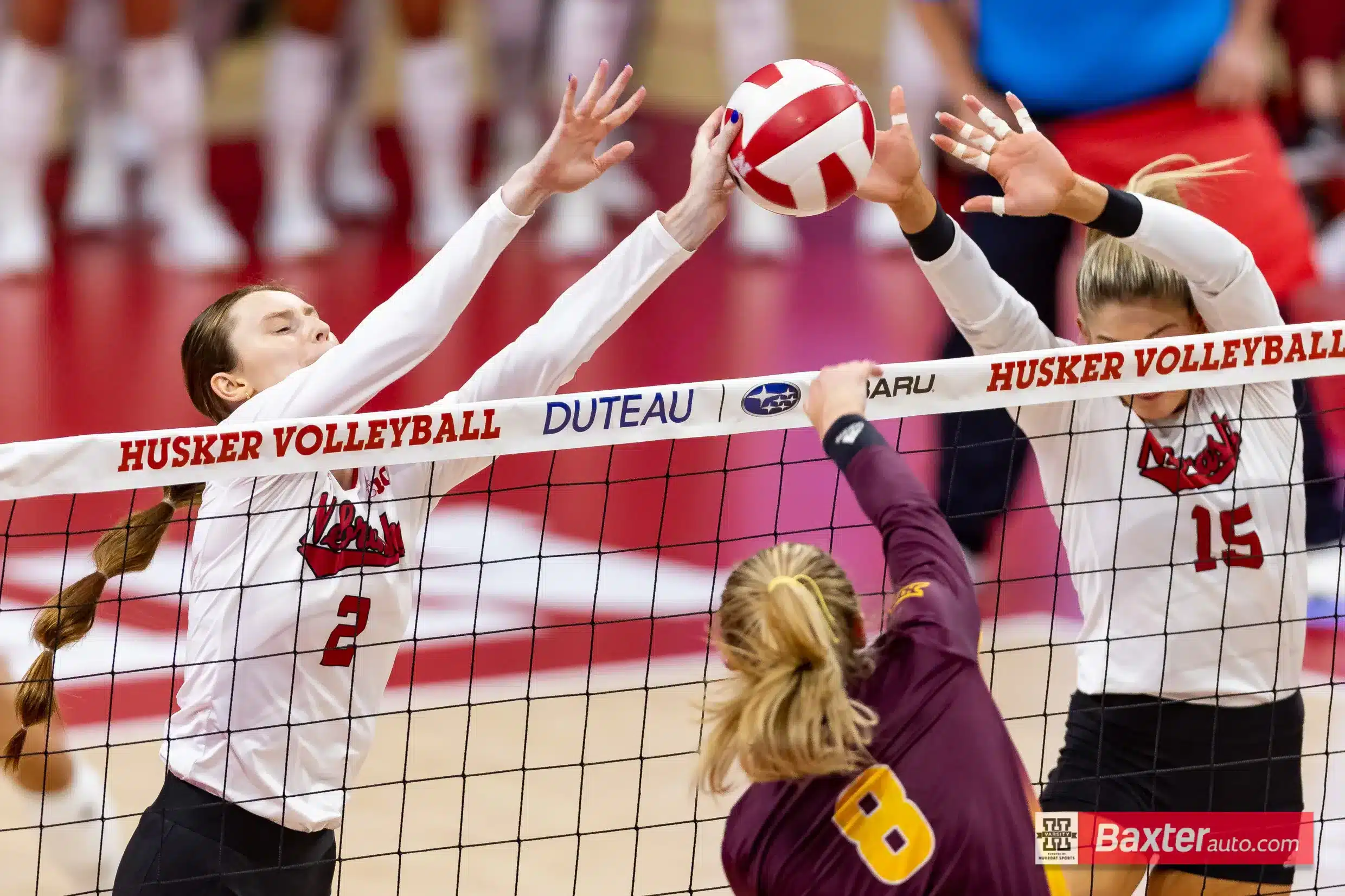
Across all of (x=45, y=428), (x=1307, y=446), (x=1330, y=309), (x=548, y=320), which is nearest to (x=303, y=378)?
(x=548, y=320)

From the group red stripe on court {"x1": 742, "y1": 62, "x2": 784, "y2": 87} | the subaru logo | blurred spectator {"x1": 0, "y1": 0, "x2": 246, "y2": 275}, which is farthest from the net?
blurred spectator {"x1": 0, "y1": 0, "x2": 246, "y2": 275}

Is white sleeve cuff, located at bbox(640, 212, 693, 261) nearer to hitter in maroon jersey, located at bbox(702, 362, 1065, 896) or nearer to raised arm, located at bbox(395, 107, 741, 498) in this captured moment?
raised arm, located at bbox(395, 107, 741, 498)

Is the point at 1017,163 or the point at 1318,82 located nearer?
the point at 1017,163

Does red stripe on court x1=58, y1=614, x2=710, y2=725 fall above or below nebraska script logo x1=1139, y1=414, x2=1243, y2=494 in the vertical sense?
above

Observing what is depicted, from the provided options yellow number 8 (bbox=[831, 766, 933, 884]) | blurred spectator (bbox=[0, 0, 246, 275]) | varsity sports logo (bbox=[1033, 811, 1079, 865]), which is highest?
blurred spectator (bbox=[0, 0, 246, 275])

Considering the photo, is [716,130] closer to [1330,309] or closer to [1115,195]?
[1115,195]

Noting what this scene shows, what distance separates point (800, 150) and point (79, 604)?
1.43 meters

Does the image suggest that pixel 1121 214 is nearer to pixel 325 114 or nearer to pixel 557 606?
pixel 557 606

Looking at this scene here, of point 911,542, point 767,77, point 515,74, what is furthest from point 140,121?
point 911,542

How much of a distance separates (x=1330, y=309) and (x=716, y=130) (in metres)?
5.89

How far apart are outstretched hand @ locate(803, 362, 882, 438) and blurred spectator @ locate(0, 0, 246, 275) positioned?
20.6 ft

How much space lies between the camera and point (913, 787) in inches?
106

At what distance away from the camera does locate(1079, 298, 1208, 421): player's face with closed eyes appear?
3475 mm

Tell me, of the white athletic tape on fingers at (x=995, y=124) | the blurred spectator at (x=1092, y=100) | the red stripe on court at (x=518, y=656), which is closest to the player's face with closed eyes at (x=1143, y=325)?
the white athletic tape on fingers at (x=995, y=124)
